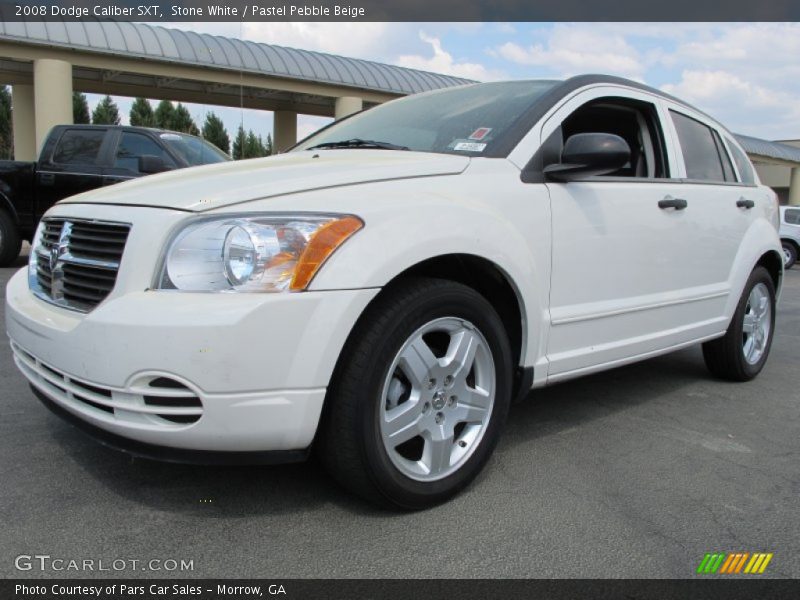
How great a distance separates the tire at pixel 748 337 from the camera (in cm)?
420

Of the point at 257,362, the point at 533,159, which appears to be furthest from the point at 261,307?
the point at 533,159

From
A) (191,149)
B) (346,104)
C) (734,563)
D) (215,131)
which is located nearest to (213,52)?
(346,104)

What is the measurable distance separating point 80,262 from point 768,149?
37433 mm

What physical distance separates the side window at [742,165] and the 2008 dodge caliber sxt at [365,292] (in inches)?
54.9

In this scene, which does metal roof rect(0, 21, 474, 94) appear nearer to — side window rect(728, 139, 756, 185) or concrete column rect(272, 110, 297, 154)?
concrete column rect(272, 110, 297, 154)

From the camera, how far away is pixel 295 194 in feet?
7.04

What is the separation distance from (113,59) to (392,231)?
16026 millimetres

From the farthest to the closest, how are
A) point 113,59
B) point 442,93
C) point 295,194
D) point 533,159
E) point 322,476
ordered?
point 113,59, point 442,93, point 533,159, point 322,476, point 295,194

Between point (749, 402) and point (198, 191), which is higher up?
point (198, 191)

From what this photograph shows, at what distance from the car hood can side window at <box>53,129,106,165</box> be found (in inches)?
249

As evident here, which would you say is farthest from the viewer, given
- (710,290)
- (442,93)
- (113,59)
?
(113,59)

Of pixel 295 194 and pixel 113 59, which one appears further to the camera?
pixel 113 59
